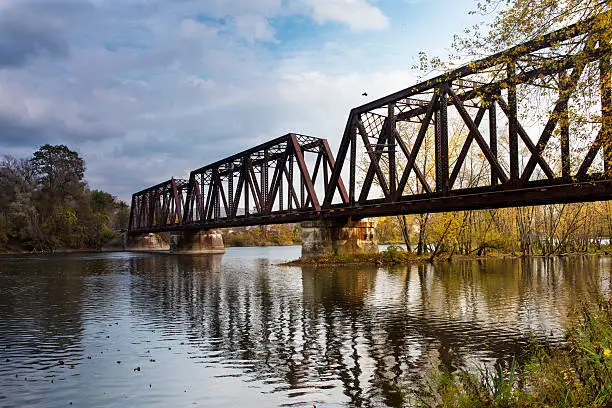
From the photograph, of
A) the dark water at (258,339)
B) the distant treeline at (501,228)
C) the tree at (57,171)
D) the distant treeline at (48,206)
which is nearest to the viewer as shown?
the dark water at (258,339)

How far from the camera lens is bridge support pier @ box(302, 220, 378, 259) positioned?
135 ft

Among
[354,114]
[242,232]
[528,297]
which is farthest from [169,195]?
[528,297]

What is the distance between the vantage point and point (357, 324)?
47.9ft

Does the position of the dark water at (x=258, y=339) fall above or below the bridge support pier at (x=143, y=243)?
below

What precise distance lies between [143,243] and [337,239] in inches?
3181

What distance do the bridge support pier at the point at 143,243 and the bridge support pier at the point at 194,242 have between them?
29.5m

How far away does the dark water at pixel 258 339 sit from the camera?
881 centimetres

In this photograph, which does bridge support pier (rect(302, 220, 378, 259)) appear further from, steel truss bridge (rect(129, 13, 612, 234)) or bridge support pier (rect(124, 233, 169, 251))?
bridge support pier (rect(124, 233, 169, 251))

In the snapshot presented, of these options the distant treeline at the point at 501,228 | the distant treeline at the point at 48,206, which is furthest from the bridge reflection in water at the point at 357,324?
the distant treeline at the point at 48,206

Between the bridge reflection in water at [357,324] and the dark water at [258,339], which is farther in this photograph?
the bridge reflection in water at [357,324]

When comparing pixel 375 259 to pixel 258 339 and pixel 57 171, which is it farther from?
pixel 57 171

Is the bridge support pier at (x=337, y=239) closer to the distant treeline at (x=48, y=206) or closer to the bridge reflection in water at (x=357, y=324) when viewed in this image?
the bridge reflection in water at (x=357, y=324)

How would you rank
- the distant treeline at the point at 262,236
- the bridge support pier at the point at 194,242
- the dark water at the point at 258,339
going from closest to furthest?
the dark water at the point at 258,339, the bridge support pier at the point at 194,242, the distant treeline at the point at 262,236

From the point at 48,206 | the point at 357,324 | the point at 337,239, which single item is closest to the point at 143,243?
the point at 48,206
